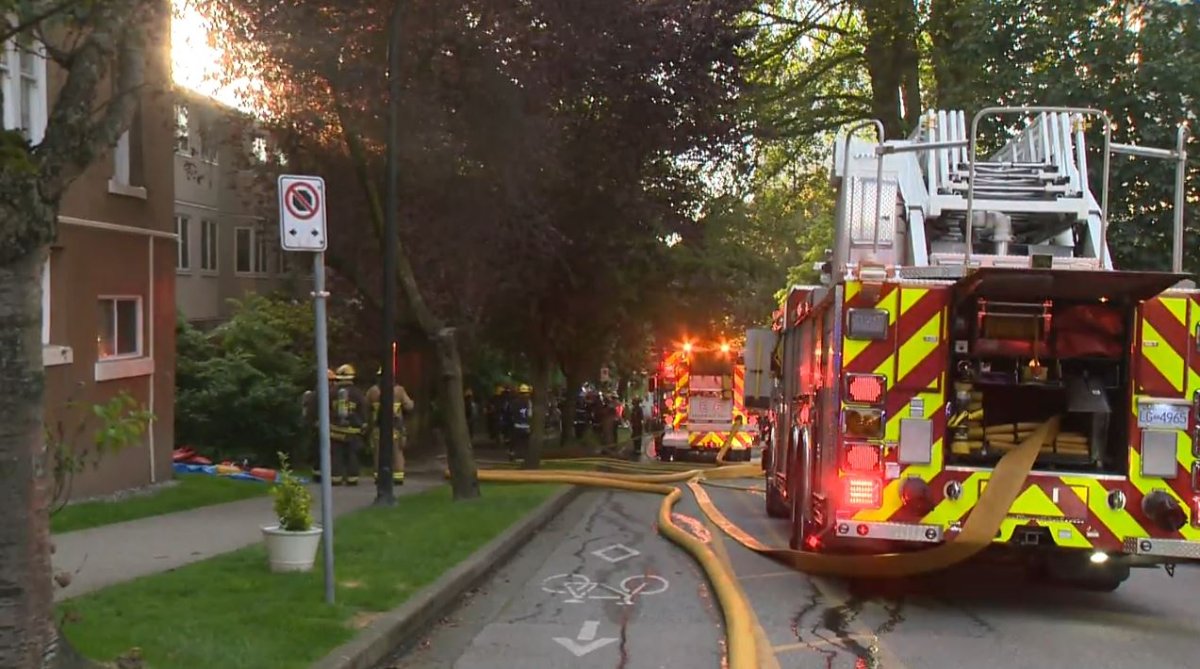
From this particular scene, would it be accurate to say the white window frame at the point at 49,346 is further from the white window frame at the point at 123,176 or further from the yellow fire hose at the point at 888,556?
Result: the yellow fire hose at the point at 888,556

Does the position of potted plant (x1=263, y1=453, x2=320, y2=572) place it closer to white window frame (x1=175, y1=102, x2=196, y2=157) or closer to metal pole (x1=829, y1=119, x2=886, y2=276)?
metal pole (x1=829, y1=119, x2=886, y2=276)

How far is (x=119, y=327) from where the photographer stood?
51.4ft

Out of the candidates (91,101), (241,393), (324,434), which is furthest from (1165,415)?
(241,393)

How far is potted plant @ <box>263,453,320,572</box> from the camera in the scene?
8.80 m

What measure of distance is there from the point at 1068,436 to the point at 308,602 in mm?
5435

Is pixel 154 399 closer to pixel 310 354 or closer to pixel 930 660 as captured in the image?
pixel 310 354

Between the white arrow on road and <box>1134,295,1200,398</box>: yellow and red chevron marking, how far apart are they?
4.11m

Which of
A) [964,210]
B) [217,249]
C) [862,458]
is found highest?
[217,249]

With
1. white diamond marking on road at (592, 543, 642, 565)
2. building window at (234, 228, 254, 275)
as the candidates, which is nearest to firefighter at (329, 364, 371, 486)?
white diamond marking on road at (592, 543, 642, 565)

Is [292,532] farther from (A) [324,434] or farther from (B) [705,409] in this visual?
(B) [705,409]

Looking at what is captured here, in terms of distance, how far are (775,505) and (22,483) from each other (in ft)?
36.3

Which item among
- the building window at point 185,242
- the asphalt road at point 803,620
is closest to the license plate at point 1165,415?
the asphalt road at point 803,620

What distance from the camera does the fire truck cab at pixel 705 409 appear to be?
104ft

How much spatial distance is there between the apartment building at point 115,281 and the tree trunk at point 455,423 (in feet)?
12.1
